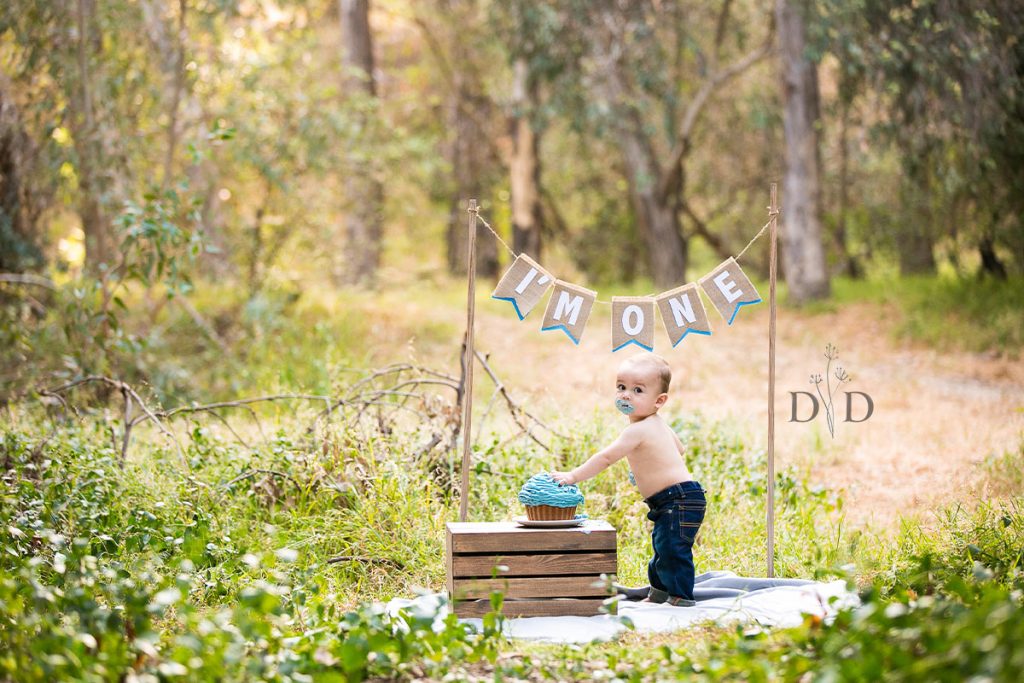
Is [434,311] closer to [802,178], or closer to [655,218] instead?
[655,218]

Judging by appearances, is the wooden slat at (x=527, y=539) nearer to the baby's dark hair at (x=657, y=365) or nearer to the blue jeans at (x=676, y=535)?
the blue jeans at (x=676, y=535)

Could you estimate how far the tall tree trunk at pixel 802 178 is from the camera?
49.5 feet

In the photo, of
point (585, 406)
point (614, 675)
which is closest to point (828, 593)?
point (614, 675)

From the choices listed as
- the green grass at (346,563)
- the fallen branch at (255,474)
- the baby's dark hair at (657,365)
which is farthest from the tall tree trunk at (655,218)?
the baby's dark hair at (657,365)

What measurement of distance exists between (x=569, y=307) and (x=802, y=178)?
36.6 ft

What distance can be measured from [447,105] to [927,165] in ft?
37.5

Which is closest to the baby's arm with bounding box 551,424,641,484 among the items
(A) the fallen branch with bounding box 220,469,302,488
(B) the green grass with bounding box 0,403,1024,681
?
(B) the green grass with bounding box 0,403,1024,681

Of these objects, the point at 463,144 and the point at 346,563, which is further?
the point at 463,144

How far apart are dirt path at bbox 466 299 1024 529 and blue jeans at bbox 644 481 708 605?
1937 mm

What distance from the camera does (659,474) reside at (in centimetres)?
470

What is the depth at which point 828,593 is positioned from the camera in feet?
15.1

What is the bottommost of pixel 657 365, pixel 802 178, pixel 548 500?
pixel 548 500

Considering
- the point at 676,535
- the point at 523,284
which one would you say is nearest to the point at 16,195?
the point at 523,284

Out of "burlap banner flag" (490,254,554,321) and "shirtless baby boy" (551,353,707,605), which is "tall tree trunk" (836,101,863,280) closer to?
"burlap banner flag" (490,254,554,321)
